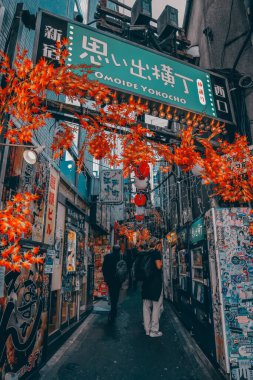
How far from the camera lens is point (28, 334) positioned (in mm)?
4980

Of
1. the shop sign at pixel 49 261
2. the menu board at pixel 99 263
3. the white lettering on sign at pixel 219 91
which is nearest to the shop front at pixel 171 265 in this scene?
the menu board at pixel 99 263

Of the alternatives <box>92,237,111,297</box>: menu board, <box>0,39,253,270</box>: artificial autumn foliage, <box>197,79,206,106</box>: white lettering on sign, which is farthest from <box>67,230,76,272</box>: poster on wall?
<box>197,79,206,106</box>: white lettering on sign

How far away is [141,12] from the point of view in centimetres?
877

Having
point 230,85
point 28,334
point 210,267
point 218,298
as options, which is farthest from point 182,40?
point 28,334

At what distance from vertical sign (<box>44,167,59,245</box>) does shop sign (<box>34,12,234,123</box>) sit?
304 centimetres

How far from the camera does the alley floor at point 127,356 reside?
16.8 ft

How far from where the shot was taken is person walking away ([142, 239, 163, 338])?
773 centimetres

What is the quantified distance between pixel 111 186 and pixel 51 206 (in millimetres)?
6428

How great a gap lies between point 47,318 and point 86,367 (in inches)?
59.4

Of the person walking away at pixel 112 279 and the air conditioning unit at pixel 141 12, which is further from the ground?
the air conditioning unit at pixel 141 12

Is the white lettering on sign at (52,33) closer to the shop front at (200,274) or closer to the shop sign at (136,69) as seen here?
the shop sign at (136,69)

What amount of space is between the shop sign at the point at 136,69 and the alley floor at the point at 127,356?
6.63m

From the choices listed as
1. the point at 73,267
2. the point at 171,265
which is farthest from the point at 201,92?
the point at 171,265

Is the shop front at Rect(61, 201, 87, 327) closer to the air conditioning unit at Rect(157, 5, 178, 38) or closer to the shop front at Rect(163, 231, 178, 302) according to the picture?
the shop front at Rect(163, 231, 178, 302)
